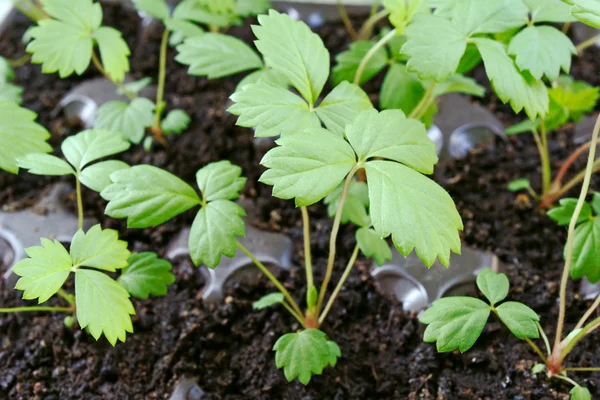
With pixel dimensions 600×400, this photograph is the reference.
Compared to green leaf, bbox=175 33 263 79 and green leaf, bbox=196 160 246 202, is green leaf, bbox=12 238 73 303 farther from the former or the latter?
green leaf, bbox=175 33 263 79

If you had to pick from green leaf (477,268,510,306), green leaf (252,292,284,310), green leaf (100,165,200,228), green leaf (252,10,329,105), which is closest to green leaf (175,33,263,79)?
green leaf (252,10,329,105)

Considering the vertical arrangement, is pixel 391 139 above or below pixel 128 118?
above

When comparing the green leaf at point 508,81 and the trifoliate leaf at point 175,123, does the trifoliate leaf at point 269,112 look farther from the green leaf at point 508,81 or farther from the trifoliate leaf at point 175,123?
the trifoliate leaf at point 175,123

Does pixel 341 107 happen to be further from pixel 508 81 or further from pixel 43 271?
pixel 43 271

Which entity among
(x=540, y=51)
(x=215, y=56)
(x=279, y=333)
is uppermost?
(x=540, y=51)

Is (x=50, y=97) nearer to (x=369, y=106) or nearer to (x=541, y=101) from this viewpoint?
(x=369, y=106)

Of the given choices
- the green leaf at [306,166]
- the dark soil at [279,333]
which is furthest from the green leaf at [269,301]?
the green leaf at [306,166]

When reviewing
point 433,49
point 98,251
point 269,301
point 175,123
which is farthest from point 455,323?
point 175,123
